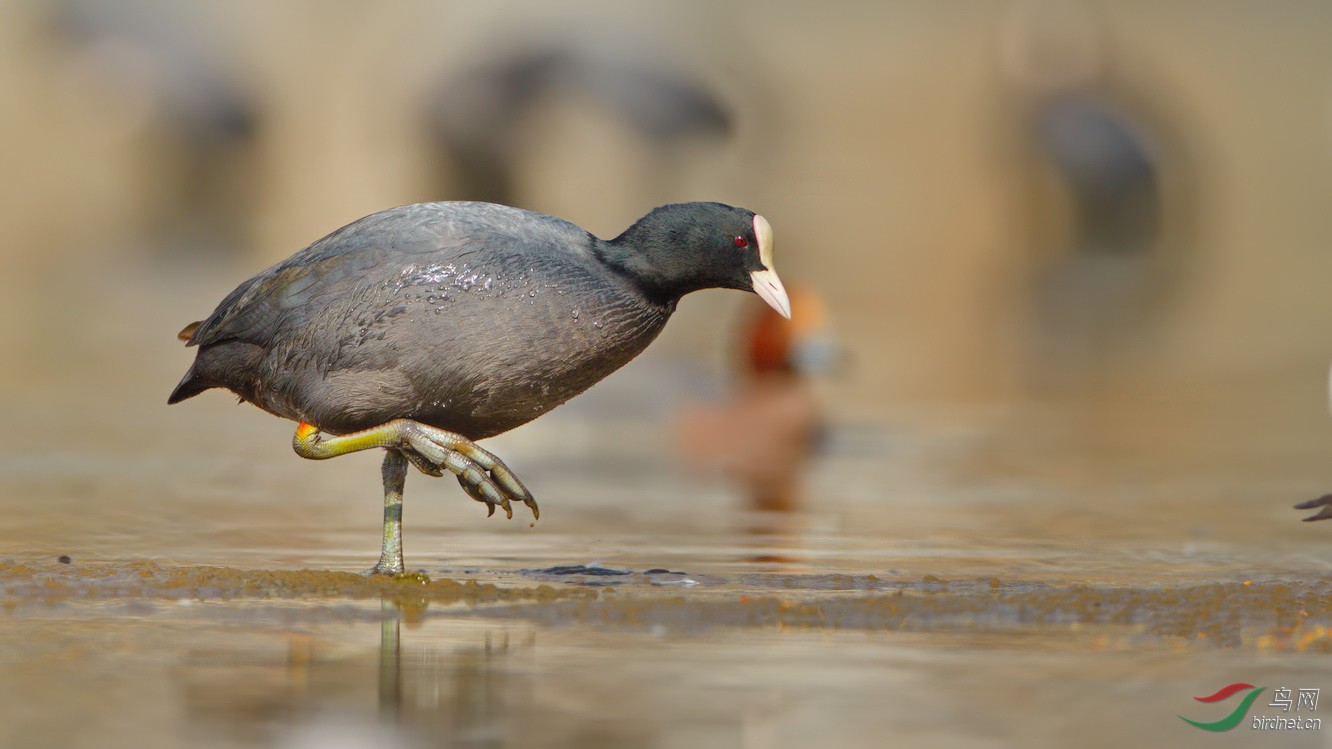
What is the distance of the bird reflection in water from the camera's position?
10.8m

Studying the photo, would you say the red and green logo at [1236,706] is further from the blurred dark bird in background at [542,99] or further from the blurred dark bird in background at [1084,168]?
the blurred dark bird in background at [1084,168]

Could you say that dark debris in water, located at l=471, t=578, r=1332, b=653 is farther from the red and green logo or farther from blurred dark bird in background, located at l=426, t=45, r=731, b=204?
blurred dark bird in background, located at l=426, t=45, r=731, b=204

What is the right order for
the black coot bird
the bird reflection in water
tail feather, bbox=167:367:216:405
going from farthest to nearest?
the bird reflection in water
tail feather, bbox=167:367:216:405
the black coot bird

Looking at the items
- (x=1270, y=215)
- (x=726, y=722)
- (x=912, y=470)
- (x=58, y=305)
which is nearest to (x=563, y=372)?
(x=726, y=722)

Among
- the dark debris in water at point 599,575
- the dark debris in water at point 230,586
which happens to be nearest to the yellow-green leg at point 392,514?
the dark debris in water at point 230,586

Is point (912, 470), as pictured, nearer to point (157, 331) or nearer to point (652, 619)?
point (652, 619)

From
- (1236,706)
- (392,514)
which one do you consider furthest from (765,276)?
(1236,706)

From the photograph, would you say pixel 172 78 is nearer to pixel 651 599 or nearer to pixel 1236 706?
pixel 651 599

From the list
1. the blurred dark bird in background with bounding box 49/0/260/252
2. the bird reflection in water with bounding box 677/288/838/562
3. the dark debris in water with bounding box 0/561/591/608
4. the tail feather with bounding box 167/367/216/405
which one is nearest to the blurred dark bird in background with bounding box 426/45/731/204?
the blurred dark bird in background with bounding box 49/0/260/252

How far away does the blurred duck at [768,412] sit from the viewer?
11.2 meters

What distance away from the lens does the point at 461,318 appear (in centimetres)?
648

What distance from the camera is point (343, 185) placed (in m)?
22.0

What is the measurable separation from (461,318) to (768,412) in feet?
22.3

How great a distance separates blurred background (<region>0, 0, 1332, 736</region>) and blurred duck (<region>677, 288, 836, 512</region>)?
0.15ft
